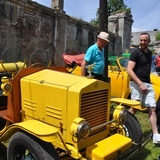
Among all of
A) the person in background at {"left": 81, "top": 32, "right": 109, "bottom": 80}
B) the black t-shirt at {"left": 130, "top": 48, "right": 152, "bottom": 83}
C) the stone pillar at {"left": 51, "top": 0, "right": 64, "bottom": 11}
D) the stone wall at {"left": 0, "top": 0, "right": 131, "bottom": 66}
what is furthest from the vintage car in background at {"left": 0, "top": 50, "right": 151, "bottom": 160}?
the stone pillar at {"left": 51, "top": 0, "right": 64, "bottom": 11}

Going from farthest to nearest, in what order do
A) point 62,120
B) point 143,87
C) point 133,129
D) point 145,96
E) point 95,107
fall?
point 145,96
point 143,87
point 133,129
point 95,107
point 62,120

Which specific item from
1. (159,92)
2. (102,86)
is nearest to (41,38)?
(159,92)

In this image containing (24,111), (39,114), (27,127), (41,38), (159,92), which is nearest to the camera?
(27,127)

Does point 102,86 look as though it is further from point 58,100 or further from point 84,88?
point 58,100

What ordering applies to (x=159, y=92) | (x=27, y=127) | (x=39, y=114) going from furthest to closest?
(x=159, y=92)
(x=39, y=114)
(x=27, y=127)

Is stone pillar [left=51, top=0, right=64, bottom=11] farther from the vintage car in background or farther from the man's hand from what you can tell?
the vintage car in background

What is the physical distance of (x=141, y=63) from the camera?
4230 mm

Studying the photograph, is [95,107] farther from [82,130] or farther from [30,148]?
[30,148]

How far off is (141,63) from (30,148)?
245 cm

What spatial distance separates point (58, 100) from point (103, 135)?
84 centimetres

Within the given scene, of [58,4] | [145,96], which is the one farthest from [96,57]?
[58,4]

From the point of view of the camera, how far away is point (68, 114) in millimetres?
2904

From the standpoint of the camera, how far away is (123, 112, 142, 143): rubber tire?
3584 mm

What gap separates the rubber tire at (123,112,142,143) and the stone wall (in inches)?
131
